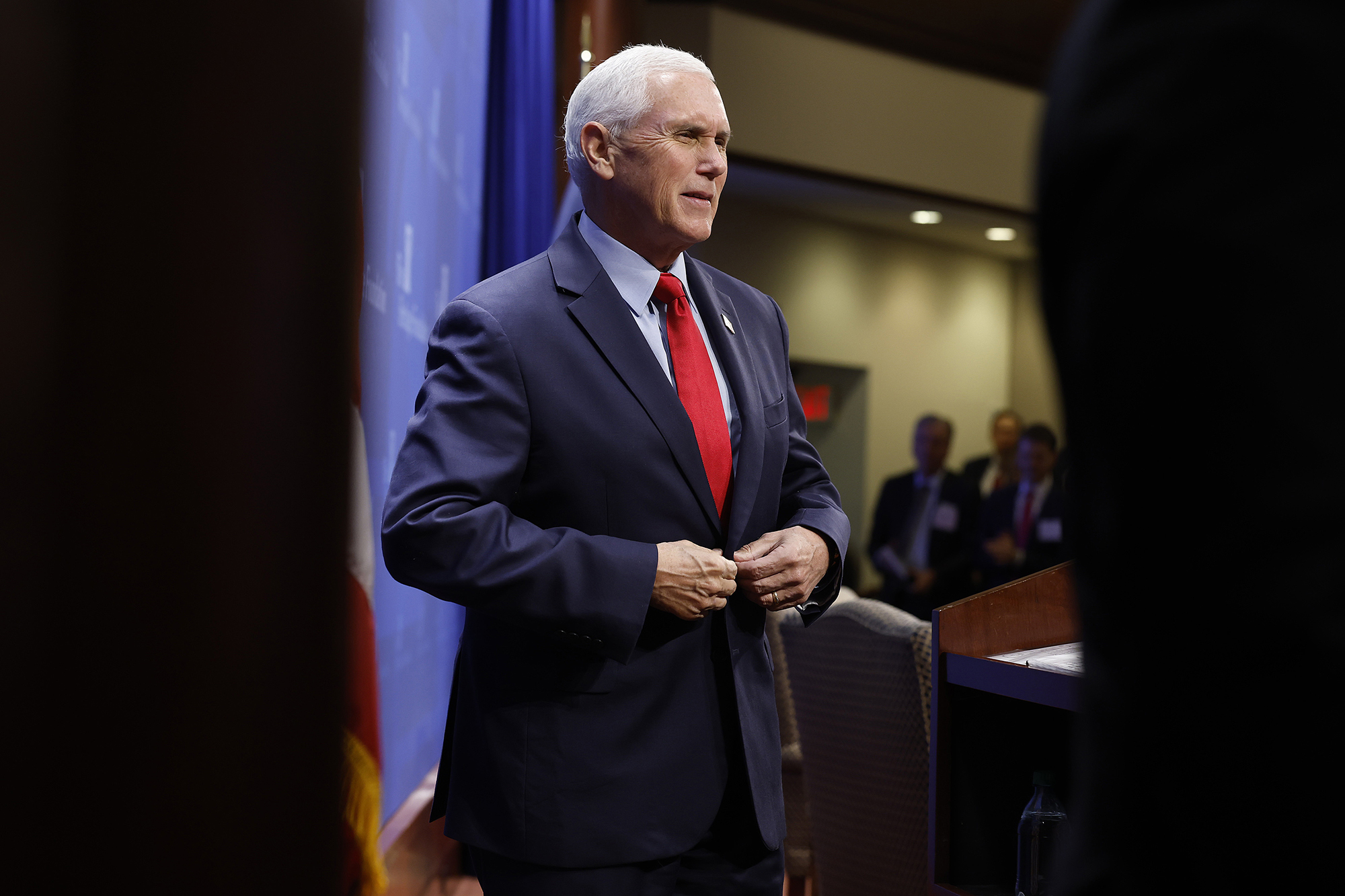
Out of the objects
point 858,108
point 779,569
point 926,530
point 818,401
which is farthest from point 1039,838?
point 818,401

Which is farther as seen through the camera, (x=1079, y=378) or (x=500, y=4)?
(x=500, y=4)

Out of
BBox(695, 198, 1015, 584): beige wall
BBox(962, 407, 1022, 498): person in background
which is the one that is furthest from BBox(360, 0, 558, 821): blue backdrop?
BBox(695, 198, 1015, 584): beige wall

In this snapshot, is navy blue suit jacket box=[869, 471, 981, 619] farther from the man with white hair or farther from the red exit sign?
the man with white hair

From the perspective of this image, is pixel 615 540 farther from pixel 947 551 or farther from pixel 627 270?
pixel 947 551

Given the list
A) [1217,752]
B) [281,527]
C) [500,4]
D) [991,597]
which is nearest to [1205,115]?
[1217,752]

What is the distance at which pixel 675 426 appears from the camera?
1428 mm

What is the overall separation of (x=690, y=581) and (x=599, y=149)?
62 centimetres

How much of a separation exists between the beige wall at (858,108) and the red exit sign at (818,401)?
194 centimetres

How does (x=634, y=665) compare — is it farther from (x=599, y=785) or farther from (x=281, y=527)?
(x=281, y=527)

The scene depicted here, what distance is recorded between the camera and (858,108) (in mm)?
7406

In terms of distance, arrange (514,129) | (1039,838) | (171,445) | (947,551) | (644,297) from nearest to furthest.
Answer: (171,445)
(644,297)
(1039,838)
(514,129)
(947,551)

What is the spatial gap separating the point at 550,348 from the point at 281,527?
1.07 m

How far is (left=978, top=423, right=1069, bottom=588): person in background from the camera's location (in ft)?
19.7

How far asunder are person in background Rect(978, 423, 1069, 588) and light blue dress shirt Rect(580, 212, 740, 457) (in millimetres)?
4570
